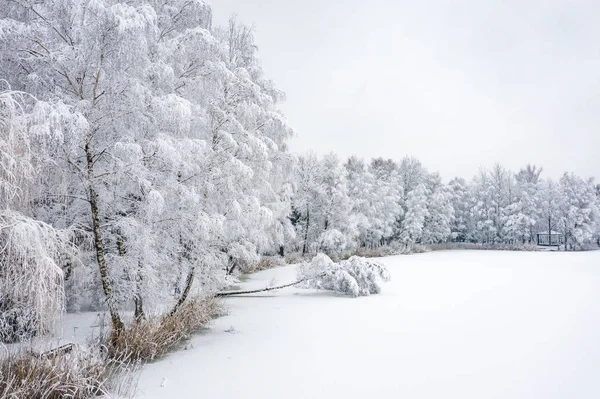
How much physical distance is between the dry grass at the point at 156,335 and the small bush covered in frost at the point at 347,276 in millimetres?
5583

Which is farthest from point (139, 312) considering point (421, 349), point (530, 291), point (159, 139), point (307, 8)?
point (307, 8)

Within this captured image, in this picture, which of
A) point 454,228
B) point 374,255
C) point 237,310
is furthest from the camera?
point 454,228

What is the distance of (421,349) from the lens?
6.36m

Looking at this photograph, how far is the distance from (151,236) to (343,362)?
14.2 feet

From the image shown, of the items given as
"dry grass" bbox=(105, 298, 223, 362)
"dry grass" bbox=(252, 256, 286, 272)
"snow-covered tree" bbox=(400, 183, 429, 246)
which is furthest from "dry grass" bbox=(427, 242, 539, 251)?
"dry grass" bbox=(105, 298, 223, 362)

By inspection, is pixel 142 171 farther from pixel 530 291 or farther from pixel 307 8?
pixel 307 8

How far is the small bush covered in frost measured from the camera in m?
12.3

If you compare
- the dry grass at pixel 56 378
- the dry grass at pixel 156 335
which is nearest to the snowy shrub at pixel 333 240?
the dry grass at pixel 156 335

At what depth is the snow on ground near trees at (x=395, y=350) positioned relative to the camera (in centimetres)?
472

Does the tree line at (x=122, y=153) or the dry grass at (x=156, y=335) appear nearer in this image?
the tree line at (x=122, y=153)

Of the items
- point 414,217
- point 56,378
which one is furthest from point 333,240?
point 56,378

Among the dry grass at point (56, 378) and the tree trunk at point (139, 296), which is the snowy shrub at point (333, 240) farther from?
the dry grass at point (56, 378)

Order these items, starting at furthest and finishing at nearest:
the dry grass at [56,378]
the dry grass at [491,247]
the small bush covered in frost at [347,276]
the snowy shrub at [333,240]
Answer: the dry grass at [491,247]
the snowy shrub at [333,240]
the small bush covered in frost at [347,276]
the dry grass at [56,378]

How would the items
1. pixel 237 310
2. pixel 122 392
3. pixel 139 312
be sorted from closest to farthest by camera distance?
pixel 122 392 → pixel 139 312 → pixel 237 310
